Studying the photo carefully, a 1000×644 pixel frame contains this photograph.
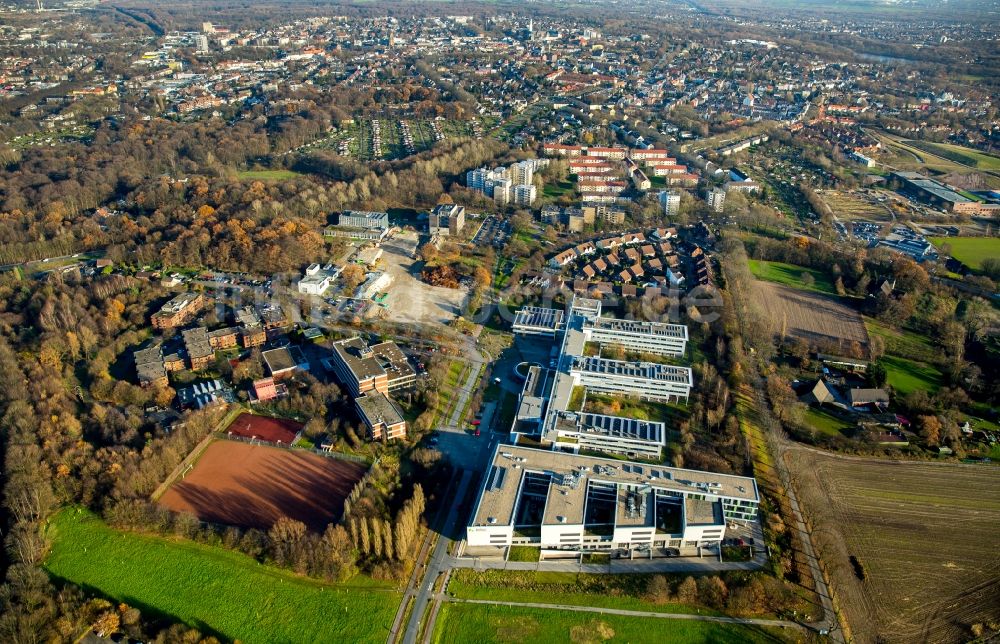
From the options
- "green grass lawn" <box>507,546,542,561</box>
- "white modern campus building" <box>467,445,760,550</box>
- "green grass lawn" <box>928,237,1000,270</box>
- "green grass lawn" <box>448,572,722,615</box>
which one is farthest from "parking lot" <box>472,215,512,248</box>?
"green grass lawn" <box>928,237,1000,270</box>

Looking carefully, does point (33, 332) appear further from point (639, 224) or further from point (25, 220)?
point (639, 224)

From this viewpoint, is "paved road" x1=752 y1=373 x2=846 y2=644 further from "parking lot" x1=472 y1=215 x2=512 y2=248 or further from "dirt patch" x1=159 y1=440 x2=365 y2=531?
"parking lot" x1=472 y1=215 x2=512 y2=248

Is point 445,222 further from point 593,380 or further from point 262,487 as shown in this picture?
point 262,487

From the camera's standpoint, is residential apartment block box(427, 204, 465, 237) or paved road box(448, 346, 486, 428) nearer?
paved road box(448, 346, 486, 428)

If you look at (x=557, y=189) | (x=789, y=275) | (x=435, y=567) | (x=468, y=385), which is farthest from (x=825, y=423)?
(x=557, y=189)

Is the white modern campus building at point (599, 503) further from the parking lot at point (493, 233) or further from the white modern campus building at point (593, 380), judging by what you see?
the parking lot at point (493, 233)

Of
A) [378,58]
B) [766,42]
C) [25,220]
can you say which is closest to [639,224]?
[25,220]

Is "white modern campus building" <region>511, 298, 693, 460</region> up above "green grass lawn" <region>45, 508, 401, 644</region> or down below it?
above
